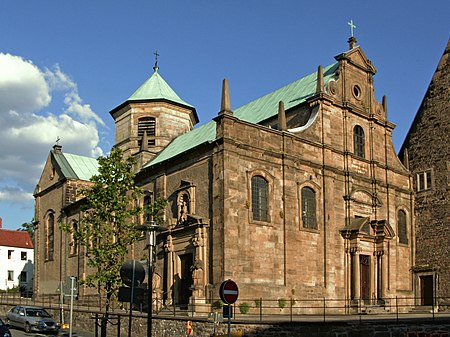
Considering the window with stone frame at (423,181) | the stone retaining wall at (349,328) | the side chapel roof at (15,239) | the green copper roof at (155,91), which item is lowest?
the stone retaining wall at (349,328)

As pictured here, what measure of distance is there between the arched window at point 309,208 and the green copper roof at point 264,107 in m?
5.66

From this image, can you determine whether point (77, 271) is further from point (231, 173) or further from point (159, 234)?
point (231, 173)

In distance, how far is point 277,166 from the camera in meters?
29.8

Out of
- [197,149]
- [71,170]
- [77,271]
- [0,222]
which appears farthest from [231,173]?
[0,222]

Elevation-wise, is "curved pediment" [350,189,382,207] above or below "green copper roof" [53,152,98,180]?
below

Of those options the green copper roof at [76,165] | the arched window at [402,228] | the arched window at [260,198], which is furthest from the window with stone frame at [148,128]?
the arched window at [402,228]

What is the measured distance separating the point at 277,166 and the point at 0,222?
62181 millimetres

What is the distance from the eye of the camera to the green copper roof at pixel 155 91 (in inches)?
1865

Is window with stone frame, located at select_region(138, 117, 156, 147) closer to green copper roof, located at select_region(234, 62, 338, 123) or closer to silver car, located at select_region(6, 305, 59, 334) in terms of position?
green copper roof, located at select_region(234, 62, 338, 123)

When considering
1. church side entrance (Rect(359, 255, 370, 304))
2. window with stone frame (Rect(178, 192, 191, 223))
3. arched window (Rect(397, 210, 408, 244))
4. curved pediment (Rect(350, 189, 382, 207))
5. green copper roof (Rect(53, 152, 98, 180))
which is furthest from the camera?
green copper roof (Rect(53, 152, 98, 180))

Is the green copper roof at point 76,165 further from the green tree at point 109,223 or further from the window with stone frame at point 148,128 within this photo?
the green tree at point 109,223

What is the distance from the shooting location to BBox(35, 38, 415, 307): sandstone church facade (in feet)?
91.1

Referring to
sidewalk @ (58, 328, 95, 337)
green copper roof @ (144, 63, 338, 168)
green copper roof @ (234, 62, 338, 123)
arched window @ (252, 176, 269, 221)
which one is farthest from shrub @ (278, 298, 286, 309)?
green copper roof @ (234, 62, 338, 123)

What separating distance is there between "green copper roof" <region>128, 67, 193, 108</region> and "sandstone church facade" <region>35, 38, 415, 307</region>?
7.87 meters
